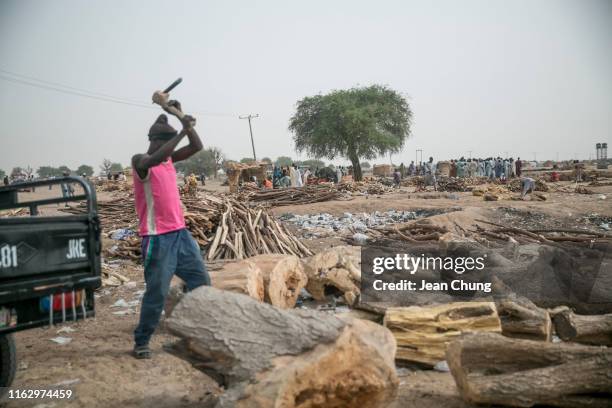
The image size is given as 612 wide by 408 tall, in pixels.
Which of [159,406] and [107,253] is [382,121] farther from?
[159,406]

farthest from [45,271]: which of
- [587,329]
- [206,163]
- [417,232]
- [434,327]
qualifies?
[206,163]

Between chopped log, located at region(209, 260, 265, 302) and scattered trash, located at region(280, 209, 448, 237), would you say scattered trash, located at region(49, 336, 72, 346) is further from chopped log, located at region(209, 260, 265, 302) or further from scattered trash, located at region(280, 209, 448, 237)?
scattered trash, located at region(280, 209, 448, 237)

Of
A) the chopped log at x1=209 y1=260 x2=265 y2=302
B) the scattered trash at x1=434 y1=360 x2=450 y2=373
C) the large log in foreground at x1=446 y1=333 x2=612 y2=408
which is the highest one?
the chopped log at x1=209 y1=260 x2=265 y2=302

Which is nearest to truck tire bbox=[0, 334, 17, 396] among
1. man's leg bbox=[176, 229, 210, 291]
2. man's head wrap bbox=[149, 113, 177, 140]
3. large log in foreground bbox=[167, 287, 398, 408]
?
man's leg bbox=[176, 229, 210, 291]

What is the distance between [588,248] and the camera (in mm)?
5691

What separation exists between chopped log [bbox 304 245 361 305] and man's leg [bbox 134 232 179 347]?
1844 millimetres

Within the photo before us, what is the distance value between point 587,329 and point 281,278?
105 inches

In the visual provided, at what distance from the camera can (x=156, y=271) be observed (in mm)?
3381

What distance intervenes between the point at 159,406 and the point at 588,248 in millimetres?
5476

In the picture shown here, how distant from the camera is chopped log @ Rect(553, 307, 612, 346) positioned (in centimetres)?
332

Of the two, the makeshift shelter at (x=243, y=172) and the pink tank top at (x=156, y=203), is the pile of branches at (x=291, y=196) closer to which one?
the makeshift shelter at (x=243, y=172)

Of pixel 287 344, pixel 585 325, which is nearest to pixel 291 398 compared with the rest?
pixel 287 344

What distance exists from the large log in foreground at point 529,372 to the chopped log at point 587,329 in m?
0.80

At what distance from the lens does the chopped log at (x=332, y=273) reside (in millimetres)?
4832
